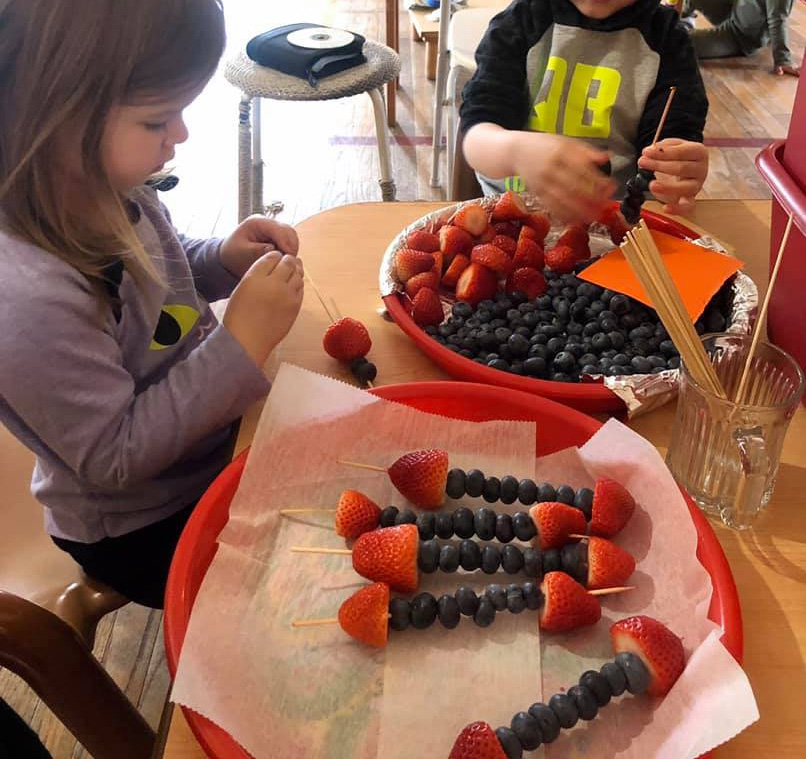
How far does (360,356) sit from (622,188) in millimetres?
728

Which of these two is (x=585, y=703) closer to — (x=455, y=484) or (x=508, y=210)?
(x=455, y=484)

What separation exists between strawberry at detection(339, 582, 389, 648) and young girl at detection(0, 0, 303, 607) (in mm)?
287

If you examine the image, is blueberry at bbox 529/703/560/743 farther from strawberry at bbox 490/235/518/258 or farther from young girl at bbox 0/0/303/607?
strawberry at bbox 490/235/518/258

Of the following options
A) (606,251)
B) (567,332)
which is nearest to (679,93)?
(606,251)

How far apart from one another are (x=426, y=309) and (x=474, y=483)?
28 centimetres

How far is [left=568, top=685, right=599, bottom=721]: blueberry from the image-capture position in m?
0.56

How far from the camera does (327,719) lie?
0.57 meters

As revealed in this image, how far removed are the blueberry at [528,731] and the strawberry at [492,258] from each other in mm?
602

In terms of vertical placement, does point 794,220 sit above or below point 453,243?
above

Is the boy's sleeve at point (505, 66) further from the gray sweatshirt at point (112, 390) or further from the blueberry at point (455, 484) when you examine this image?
the blueberry at point (455, 484)

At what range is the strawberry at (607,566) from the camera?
641mm

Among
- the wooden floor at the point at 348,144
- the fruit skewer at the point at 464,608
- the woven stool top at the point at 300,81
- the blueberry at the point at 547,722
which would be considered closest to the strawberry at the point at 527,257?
the fruit skewer at the point at 464,608

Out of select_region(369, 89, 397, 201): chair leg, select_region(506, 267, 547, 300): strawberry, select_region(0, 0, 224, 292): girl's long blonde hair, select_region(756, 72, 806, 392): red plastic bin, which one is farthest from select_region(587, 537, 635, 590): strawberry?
select_region(369, 89, 397, 201): chair leg

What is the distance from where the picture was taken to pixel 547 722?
548 mm
